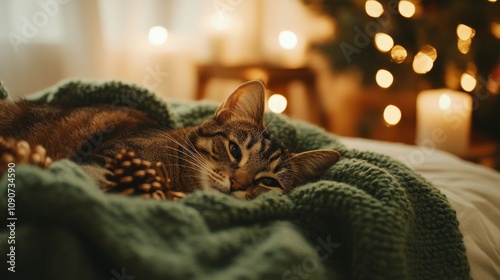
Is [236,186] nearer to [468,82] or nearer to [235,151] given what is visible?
[235,151]

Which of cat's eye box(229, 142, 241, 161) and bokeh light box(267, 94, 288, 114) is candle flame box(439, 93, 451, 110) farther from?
cat's eye box(229, 142, 241, 161)

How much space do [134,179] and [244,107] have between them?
37 centimetres

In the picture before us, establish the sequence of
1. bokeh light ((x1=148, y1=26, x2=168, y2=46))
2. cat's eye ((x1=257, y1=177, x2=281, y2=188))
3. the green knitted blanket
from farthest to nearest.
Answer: bokeh light ((x1=148, y1=26, x2=168, y2=46)) < cat's eye ((x1=257, y1=177, x2=281, y2=188)) < the green knitted blanket

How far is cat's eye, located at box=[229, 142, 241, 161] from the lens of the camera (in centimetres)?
88

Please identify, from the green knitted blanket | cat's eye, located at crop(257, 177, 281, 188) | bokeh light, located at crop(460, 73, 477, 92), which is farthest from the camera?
bokeh light, located at crop(460, 73, 477, 92)

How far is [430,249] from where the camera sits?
71cm

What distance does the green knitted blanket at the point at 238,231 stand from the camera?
47 cm

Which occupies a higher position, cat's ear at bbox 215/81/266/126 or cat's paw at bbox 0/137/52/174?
cat's ear at bbox 215/81/266/126

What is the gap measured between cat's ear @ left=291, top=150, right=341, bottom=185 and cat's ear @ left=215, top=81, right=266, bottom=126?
0.14 meters

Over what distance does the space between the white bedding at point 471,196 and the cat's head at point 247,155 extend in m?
0.30

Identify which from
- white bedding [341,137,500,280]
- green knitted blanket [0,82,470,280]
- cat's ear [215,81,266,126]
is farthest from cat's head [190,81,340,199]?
white bedding [341,137,500,280]

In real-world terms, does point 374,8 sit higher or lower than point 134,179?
higher

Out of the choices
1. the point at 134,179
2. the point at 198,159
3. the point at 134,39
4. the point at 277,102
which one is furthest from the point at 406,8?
the point at 134,179

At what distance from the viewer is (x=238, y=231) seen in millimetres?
570
